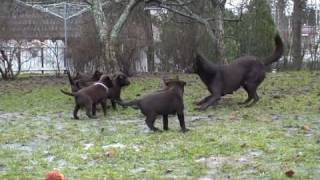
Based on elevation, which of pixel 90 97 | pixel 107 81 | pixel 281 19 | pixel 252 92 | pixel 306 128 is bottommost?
pixel 306 128

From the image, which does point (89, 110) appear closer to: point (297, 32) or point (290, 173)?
point (290, 173)

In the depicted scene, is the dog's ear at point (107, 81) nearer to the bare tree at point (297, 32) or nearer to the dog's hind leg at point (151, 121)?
the dog's hind leg at point (151, 121)

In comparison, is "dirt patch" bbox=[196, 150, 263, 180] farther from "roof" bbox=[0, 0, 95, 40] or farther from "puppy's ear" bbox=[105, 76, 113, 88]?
"roof" bbox=[0, 0, 95, 40]

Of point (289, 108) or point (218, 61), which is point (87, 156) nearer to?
point (289, 108)

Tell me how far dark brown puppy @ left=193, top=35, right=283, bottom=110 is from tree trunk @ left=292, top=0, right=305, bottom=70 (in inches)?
544

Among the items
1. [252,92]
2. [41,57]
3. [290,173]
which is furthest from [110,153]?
[41,57]

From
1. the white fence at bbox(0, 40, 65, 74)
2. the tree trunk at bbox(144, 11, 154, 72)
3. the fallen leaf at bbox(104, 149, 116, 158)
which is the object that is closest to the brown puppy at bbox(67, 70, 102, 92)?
the fallen leaf at bbox(104, 149, 116, 158)

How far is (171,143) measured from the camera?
8406 millimetres

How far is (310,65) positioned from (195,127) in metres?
18.0

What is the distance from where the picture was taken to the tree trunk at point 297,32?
26.9m

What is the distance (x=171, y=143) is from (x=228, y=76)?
16.1ft

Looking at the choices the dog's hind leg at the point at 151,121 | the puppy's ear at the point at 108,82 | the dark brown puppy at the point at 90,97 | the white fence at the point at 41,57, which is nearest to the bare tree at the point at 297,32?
the white fence at the point at 41,57

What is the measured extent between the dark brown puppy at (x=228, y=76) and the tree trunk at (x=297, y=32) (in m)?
13.8

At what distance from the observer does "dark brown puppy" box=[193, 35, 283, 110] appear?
1288cm
